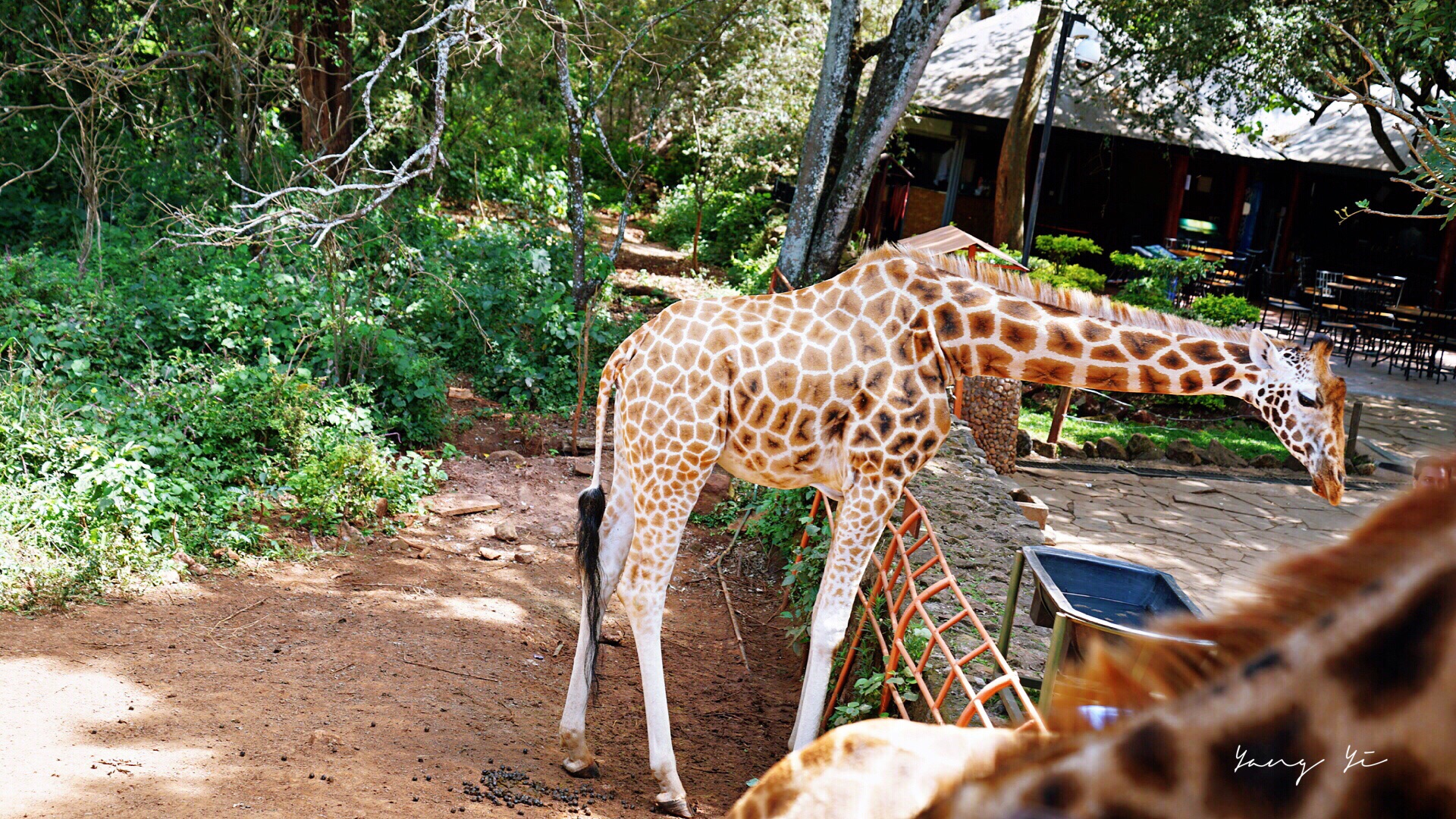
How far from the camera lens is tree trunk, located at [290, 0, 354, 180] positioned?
12.4 metres

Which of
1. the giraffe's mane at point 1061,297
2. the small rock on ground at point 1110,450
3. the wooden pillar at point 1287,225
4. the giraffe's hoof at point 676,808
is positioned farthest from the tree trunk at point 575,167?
the wooden pillar at point 1287,225

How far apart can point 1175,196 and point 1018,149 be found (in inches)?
223

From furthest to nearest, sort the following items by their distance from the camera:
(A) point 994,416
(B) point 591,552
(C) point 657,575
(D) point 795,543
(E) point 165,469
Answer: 1. (A) point 994,416
2. (D) point 795,543
3. (E) point 165,469
4. (B) point 591,552
5. (C) point 657,575

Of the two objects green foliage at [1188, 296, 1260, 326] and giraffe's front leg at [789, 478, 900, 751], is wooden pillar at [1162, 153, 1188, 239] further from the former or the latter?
giraffe's front leg at [789, 478, 900, 751]

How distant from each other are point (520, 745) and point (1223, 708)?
14.8 ft

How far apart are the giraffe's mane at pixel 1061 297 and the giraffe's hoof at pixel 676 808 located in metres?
2.55

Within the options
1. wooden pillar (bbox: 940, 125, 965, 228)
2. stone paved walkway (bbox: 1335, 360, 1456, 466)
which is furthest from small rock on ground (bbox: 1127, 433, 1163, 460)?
wooden pillar (bbox: 940, 125, 965, 228)

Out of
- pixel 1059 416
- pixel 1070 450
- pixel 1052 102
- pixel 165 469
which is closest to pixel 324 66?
pixel 165 469

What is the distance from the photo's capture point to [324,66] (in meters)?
13.3

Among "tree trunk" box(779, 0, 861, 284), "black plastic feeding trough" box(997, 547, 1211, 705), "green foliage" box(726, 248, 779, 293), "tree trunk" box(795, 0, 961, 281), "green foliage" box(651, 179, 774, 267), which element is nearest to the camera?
"black plastic feeding trough" box(997, 547, 1211, 705)

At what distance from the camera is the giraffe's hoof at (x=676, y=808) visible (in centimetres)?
439

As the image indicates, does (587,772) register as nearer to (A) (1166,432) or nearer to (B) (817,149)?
(B) (817,149)

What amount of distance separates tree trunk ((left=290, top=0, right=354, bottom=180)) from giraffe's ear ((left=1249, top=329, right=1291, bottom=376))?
1080cm

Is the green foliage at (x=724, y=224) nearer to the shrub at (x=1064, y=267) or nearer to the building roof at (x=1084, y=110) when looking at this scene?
the building roof at (x=1084, y=110)
